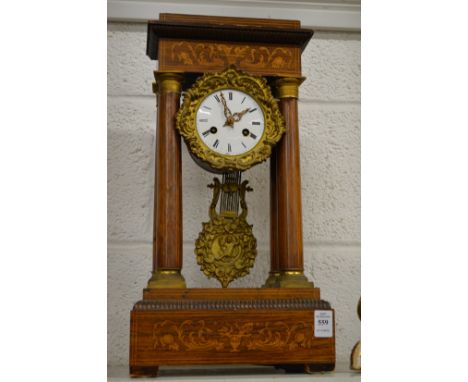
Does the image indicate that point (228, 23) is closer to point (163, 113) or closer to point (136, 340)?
point (163, 113)

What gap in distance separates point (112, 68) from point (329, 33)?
54cm

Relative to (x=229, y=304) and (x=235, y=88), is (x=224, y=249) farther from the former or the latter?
(x=235, y=88)

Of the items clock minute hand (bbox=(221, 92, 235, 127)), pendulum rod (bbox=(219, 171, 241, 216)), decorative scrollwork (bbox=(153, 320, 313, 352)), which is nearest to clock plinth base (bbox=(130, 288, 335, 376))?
decorative scrollwork (bbox=(153, 320, 313, 352))

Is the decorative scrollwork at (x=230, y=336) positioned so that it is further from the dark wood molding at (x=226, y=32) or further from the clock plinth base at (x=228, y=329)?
the dark wood molding at (x=226, y=32)

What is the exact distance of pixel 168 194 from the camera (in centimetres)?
127

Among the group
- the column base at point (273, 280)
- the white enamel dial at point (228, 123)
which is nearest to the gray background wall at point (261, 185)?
the column base at point (273, 280)

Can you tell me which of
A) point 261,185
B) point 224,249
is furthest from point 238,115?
point 261,185

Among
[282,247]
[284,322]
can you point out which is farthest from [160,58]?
[284,322]

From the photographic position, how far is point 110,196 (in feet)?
5.25

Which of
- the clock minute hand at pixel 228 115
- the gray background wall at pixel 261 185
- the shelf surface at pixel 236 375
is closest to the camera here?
the shelf surface at pixel 236 375

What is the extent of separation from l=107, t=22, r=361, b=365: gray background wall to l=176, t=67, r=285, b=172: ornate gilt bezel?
0.34 meters

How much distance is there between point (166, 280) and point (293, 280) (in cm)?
23

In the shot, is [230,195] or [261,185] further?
[261,185]

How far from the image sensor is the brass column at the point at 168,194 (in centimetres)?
125
